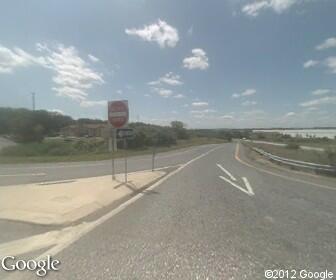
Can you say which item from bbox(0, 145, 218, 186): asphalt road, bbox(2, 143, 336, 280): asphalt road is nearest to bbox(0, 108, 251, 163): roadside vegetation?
bbox(0, 145, 218, 186): asphalt road

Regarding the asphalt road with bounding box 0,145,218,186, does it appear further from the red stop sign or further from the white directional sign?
the red stop sign

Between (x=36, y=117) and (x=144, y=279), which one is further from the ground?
(x=36, y=117)

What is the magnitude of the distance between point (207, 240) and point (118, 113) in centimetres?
799

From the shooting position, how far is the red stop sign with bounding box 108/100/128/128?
473 inches

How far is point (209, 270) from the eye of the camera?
13.1 ft

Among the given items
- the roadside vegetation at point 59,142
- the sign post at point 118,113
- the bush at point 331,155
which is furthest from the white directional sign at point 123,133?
the bush at point 331,155

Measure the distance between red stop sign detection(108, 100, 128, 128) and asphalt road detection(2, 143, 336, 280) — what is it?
433 cm

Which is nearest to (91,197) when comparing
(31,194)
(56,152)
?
(31,194)

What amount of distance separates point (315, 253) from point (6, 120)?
105919 mm

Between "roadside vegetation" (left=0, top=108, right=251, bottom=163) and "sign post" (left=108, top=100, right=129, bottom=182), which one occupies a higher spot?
"sign post" (left=108, top=100, right=129, bottom=182)

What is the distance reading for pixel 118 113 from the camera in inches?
477

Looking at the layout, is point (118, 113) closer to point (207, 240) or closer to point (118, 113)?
point (118, 113)

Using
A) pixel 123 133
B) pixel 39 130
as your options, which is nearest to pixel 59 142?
pixel 39 130

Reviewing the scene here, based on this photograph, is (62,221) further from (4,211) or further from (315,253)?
(315,253)
